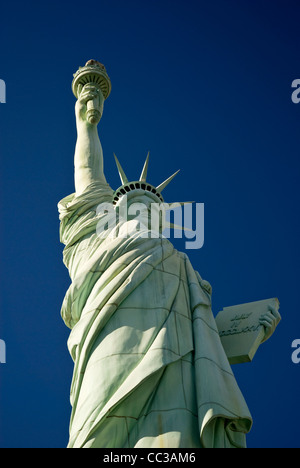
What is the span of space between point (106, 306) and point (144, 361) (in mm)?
1149

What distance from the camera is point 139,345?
1074 centimetres

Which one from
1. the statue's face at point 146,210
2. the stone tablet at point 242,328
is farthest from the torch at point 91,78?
the stone tablet at point 242,328

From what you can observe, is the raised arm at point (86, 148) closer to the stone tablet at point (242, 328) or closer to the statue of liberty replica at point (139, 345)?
the statue of liberty replica at point (139, 345)

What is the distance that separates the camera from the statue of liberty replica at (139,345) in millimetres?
9922

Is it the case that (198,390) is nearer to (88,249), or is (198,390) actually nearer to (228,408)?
(228,408)

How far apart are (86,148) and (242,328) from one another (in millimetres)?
5142

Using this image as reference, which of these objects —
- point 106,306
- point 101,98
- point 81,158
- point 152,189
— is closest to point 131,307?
point 106,306

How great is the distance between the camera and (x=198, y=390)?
1025cm

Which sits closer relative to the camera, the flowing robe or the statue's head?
the flowing robe

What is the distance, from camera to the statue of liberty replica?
992 cm

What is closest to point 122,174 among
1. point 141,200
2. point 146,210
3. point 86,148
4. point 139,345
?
point 86,148

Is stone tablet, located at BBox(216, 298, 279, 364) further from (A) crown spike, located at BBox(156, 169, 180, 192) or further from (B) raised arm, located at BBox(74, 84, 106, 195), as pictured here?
(B) raised arm, located at BBox(74, 84, 106, 195)

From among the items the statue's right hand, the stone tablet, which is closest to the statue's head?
the stone tablet

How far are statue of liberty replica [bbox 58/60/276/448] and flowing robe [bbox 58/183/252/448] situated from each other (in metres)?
0.01
